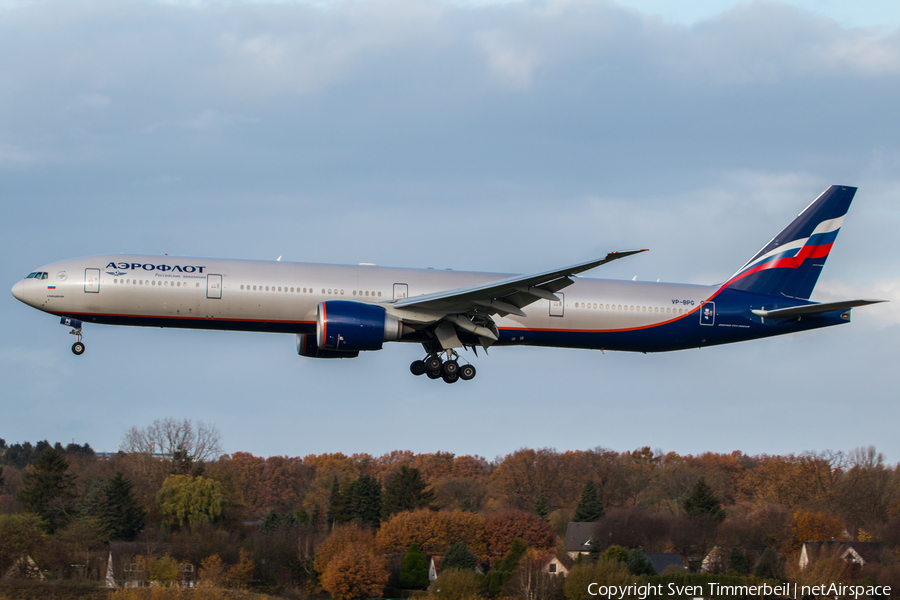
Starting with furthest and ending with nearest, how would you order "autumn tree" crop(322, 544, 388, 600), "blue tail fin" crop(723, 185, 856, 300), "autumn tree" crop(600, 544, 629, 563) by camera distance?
"autumn tree" crop(600, 544, 629, 563), "autumn tree" crop(322, 544, 388, 600), "blue tail fin" crop(723, 185, 856, 300)

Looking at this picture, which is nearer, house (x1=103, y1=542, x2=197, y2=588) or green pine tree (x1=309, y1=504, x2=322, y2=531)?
house (x1=103, y1=542, x2=197, y2=588)

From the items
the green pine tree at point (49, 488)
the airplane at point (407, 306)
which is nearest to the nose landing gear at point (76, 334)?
the airplane at point (407, 306)

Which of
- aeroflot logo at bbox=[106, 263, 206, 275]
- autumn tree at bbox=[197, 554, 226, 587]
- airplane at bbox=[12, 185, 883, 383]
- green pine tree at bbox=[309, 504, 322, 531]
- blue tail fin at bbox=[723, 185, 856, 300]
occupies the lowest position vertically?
autumn tree at bbox=[197, 554, 226, 587]

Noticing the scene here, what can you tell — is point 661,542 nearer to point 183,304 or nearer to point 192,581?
point 192,581

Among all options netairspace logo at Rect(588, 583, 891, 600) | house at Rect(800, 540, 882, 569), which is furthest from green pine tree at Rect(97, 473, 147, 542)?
house at Rect(800, 540, 882, 569)

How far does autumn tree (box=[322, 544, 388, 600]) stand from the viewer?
73.9 metres

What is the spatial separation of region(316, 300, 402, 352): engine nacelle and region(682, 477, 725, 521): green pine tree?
222ft

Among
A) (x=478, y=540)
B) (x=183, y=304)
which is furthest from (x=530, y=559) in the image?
(x=183, y=304)

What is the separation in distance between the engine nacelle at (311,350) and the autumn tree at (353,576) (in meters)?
38.3

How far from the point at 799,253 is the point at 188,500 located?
231 ft

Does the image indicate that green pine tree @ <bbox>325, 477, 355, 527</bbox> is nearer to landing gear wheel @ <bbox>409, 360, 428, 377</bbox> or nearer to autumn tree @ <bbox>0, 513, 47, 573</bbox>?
autumn tree @ <bbox>0, 513, 47, 573</bbox>

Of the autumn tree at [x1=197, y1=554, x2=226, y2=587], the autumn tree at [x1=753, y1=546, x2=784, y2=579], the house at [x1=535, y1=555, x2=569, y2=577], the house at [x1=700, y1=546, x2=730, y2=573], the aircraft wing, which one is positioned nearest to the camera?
the aircraft wing

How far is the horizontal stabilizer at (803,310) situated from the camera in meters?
39.6

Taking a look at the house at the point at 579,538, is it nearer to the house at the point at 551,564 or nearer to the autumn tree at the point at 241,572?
the house at the point at 551,564
